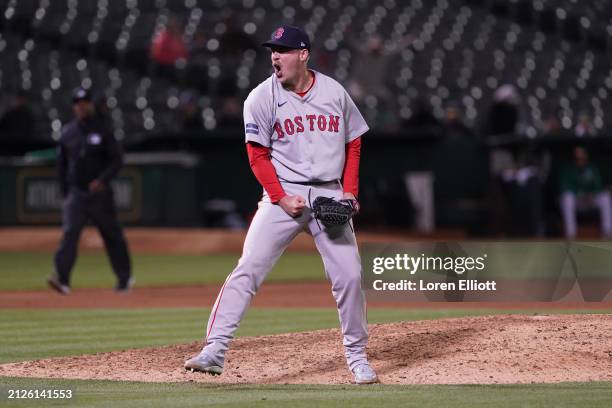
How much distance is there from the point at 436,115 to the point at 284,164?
15.0 m

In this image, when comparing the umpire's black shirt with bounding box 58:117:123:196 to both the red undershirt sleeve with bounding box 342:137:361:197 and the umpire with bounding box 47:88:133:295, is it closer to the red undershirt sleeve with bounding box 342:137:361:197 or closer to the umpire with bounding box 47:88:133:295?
the umpire with bounding box 47:88:133:295

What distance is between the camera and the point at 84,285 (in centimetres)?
1309

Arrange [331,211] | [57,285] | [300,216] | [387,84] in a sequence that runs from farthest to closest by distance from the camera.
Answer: [387,84], [57,285], [300,216], [331,211]

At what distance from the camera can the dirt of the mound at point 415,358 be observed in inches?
242

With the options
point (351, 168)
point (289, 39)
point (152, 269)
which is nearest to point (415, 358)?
point (351, 168)

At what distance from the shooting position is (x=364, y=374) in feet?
19.0

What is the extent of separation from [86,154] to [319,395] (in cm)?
645

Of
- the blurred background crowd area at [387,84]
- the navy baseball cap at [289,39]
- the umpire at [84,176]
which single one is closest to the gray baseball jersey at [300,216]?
the navy baseball cap at [289,39]

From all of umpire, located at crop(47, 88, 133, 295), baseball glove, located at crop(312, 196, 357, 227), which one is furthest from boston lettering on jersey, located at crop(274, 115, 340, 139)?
umpire, located at crop(47, 88, 133, 295)

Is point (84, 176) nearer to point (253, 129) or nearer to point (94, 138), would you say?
point (94, 138)

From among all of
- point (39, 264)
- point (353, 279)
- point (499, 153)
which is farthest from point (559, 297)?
point (499, 153)

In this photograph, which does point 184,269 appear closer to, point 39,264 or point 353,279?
point 39,264

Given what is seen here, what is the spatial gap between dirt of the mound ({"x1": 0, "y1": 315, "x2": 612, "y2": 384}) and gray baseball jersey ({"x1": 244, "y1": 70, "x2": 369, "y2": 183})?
3.62 feet

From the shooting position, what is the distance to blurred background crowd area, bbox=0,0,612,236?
19094mm
